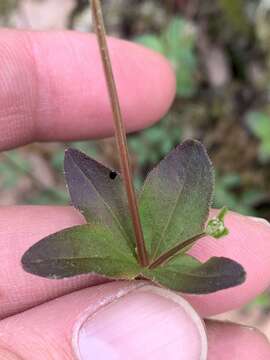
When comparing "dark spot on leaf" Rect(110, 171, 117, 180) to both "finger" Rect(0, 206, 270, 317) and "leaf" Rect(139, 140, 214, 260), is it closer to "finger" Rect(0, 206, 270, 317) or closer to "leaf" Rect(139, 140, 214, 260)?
"leaf" Rect(139, 140, 214, 260)

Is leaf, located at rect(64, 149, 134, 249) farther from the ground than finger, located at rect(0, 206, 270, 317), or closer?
farther from the ground

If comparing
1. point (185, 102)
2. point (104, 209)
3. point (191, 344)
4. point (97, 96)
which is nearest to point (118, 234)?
point (104, 209)

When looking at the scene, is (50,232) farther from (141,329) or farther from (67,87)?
(67,87)

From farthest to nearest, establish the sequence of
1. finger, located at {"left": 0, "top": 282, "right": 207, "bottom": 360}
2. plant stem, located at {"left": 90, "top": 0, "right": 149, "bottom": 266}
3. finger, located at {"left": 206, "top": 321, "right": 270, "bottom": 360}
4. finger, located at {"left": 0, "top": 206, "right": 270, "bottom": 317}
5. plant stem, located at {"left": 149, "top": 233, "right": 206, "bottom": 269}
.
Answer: finger, located at {"left": 206, "top": 321, "right": 270, "bottom": 360}, finger, located at {"left": 0, "top": 206, "right": 270, "bottom": 317}, finger, located at {"left": 0, "top": 282, "right": 207, "bottom": 360}, plant stem, located at {"left": 149, "top": 233, "right": 206, "bottom": 269}, plant stem, located at {"left": 90, "top": 0, "right": 149, "bottom": 266}

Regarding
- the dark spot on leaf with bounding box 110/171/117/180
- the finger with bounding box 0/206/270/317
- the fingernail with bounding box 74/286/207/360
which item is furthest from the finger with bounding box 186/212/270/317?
the dark spot on leaf with bounding box 110/171/117/180

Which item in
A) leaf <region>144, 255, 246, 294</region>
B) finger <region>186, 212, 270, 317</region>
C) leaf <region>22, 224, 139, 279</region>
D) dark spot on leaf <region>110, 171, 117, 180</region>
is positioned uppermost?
dark spot on leaf <region>110, 171, 117, 180</region>

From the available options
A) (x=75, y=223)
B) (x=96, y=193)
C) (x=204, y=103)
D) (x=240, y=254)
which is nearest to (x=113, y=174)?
(x=96, y=193)

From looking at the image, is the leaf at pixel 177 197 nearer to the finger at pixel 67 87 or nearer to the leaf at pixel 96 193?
the leaf at pixel 96 193
